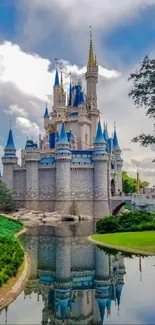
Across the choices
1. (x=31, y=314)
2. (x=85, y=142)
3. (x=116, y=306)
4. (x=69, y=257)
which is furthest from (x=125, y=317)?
(x=85, y=142)

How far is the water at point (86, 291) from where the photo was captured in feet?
30.4

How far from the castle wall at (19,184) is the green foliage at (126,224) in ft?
89.6

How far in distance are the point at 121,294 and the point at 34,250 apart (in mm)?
9760

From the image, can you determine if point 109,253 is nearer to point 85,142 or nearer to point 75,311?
point 75,311

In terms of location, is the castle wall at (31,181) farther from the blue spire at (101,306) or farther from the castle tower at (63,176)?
the blue spire at (101,306)

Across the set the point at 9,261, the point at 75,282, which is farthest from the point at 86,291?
the point at 9,261

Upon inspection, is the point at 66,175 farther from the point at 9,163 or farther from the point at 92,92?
the point at 92,92

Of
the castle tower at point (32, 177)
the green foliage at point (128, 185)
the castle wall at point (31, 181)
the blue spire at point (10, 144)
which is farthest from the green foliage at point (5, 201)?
the green foliage at point (128, 185)

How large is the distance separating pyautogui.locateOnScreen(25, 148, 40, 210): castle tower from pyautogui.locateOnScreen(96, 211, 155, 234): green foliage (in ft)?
81.1

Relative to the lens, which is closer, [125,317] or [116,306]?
[125,317]

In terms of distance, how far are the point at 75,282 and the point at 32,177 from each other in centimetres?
3926

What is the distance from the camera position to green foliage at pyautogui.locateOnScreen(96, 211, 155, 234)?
1051 inches

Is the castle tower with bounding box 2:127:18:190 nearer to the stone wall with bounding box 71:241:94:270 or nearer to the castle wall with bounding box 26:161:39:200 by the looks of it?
the castle wall with bounding box 26:161:39:200

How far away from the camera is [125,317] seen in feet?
29.6
